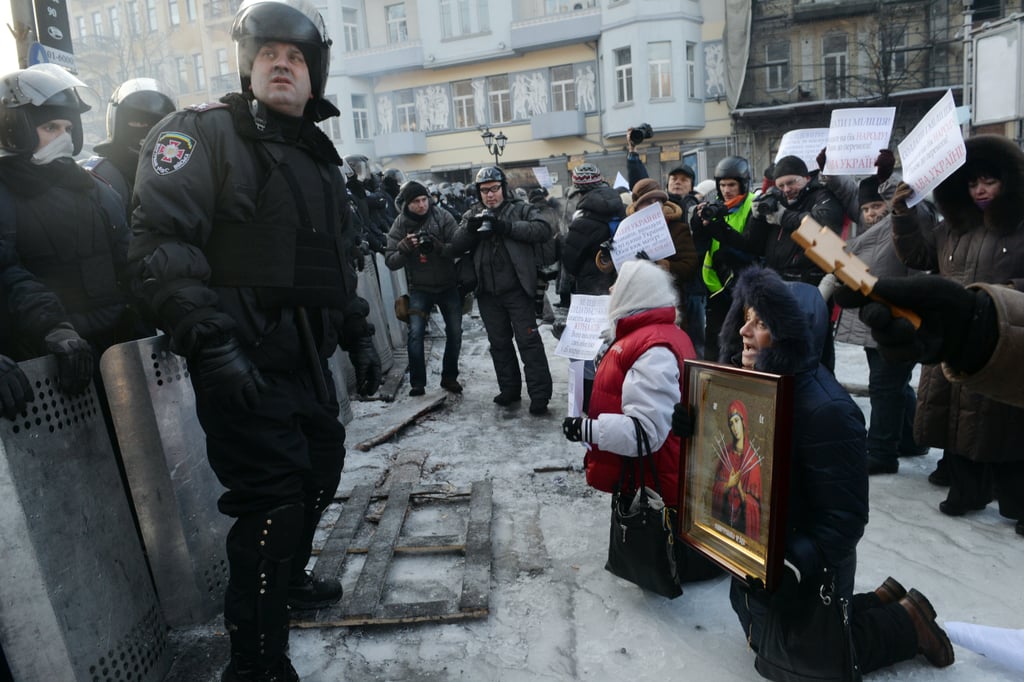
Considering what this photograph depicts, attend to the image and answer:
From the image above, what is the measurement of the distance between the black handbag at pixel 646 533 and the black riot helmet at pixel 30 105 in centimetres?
273

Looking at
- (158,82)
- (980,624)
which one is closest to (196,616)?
(158,82)

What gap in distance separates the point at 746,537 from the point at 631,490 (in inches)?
31.0

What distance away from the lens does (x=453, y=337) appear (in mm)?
6992

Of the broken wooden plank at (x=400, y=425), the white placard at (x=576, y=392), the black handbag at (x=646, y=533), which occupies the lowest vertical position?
the broken wooden plank at (x=400, y=425)

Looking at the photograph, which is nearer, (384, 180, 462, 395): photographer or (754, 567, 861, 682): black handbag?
(754, 567, 861, 682): black handbag

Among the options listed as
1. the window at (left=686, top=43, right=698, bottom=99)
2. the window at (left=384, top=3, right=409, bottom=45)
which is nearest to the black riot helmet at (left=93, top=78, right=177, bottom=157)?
the window at (left=686, top=43, right=698, bottom=99)

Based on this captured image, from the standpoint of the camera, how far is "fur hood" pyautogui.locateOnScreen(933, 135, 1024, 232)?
3276mm

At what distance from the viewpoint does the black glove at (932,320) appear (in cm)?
149

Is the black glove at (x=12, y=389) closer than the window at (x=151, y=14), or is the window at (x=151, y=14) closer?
the black glove at (x=12, y=389)

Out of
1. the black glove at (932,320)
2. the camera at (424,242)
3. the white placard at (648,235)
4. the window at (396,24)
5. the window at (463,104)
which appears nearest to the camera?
the black glove at (932,320)

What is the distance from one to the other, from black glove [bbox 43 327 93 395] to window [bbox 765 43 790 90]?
29382 millimetres

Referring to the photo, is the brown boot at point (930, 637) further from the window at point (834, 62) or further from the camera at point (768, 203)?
the window at point (834, 62)

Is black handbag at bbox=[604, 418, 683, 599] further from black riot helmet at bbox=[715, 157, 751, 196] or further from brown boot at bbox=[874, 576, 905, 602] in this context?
black riot helmet at bbox=[715, 157, 751, 196]

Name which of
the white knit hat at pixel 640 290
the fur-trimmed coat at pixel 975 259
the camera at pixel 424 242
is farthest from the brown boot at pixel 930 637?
the camera at pixel 424 242
